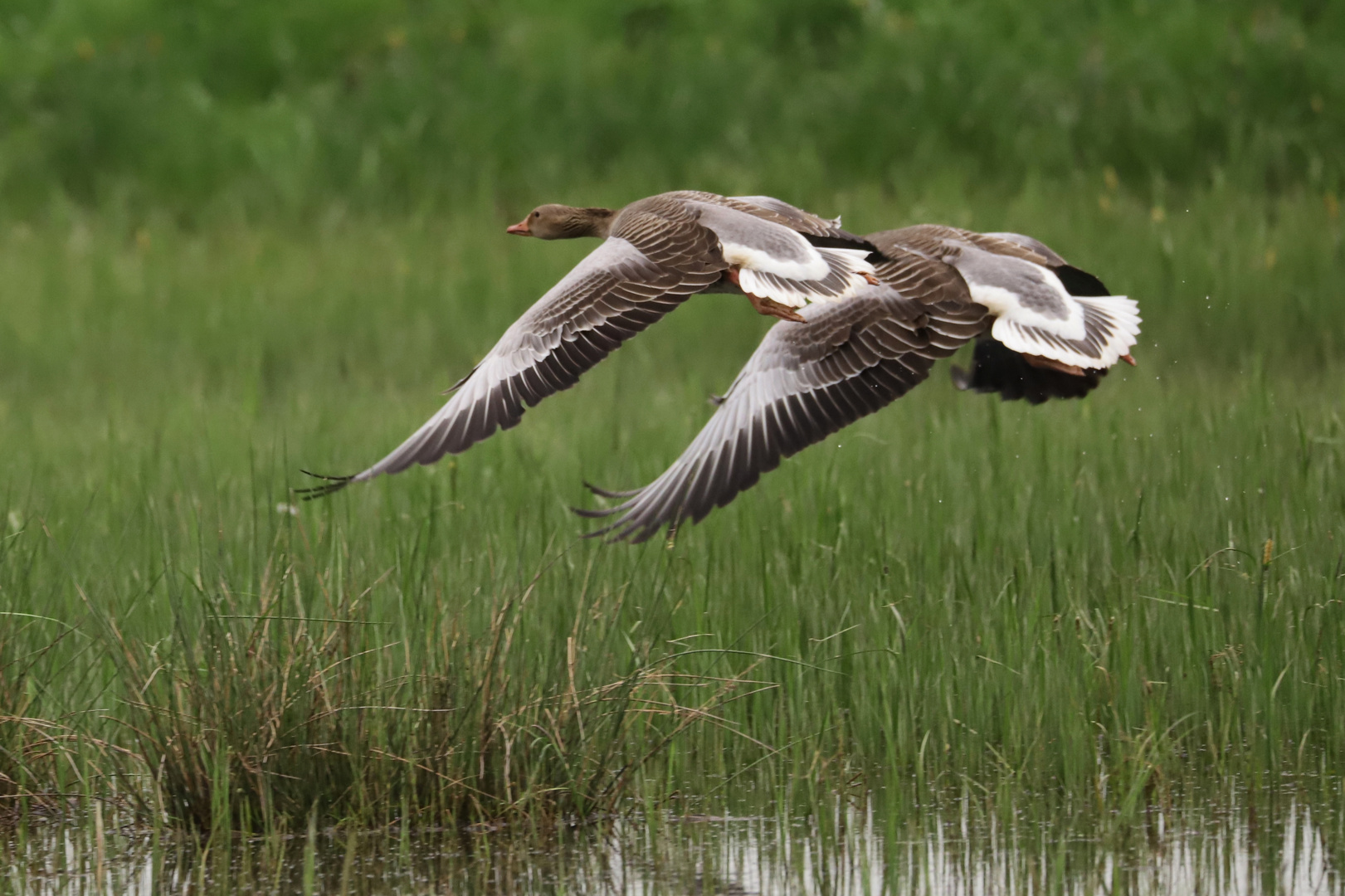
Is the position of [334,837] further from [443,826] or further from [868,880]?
[868,880]

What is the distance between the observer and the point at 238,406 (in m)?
8.95

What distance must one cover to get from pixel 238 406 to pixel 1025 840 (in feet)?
19.1

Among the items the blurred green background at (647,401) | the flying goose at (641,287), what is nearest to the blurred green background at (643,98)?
the blurred green background at (647,401)

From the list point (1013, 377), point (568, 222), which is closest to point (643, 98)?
point (568, 222)

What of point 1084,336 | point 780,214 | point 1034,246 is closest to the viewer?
point 780,214

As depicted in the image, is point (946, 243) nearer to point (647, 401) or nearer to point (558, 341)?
point (558, 341)

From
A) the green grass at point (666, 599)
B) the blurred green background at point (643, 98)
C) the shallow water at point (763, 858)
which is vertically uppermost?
the blurred green background at point (643, 98)

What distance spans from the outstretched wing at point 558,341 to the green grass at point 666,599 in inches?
16.7

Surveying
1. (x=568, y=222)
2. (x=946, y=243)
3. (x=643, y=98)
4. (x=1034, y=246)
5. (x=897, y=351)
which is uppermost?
(x=643, y=98)

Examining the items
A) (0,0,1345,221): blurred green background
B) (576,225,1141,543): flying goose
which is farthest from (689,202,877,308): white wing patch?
(0,0,1345,221): blurred green background

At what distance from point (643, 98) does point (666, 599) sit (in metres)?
7.83

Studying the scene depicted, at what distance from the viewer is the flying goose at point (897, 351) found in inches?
171

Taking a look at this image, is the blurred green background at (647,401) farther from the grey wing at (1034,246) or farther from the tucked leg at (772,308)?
the grey wing at (1034,246)

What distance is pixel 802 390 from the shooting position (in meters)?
4.54
